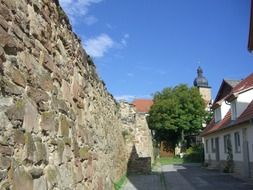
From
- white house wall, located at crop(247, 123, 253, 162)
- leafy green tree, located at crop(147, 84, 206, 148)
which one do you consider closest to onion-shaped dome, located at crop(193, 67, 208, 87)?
leafy green tree, located at crop(147, 84, 206, 148)

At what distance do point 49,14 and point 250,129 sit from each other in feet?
58.2

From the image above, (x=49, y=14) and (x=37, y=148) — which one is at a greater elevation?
(x=49, y=14)

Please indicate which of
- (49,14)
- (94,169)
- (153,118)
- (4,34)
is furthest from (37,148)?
(153,118)

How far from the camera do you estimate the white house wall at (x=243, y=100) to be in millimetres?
25064

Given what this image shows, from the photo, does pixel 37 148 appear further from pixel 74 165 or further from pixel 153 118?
pixel 153 118

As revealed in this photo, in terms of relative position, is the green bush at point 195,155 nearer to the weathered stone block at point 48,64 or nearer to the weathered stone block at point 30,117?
the weathered stone block at point 48,64

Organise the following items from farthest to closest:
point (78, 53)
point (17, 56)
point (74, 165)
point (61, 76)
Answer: point (78, 53) < point (74, 165) < point (61, 76) < point (17, 56)

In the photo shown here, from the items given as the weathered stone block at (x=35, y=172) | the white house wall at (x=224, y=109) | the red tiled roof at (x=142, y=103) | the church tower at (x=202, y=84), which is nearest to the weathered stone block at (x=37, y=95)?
the weathered stone block at (x=35, y=172)

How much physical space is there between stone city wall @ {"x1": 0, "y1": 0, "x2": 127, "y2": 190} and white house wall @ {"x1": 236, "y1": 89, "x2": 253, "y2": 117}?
1763 centimetres

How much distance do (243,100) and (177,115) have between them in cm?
3596

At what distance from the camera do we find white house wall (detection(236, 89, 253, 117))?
2506 cm

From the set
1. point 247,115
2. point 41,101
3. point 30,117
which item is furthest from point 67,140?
point 247,115

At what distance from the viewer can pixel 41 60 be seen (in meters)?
5.62

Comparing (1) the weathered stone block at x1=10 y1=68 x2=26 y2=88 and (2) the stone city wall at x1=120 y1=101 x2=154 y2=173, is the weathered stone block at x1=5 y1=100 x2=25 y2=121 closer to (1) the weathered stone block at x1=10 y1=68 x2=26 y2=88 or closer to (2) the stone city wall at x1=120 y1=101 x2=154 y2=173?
(1) the weathered stone block at x1=10 y1=68 x2=26 y2=88
